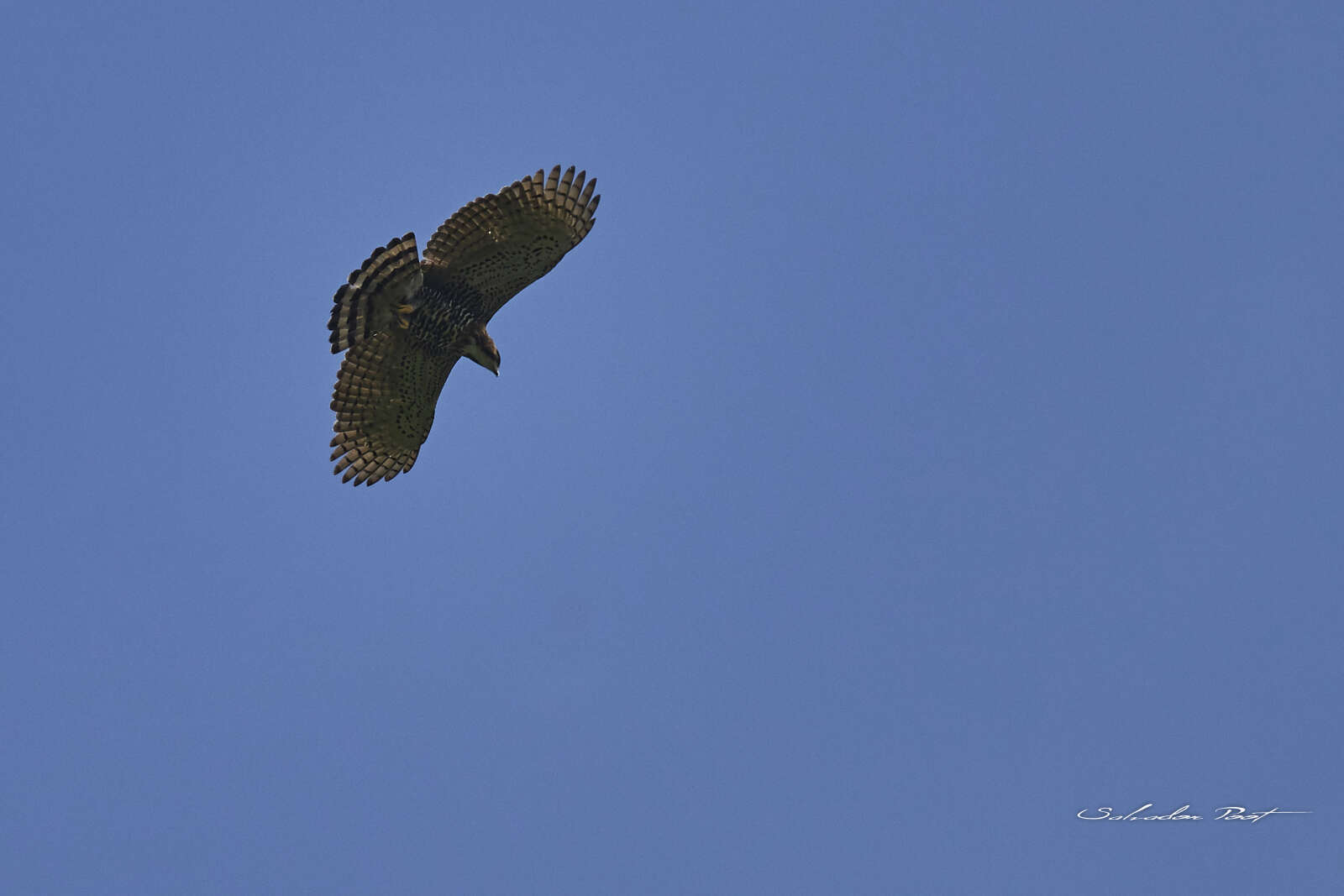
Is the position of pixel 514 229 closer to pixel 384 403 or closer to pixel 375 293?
pixel 375 293

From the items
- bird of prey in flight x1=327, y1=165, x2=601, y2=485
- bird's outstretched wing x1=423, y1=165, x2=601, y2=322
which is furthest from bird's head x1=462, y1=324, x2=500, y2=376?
bird's outstretched wing x1=423, y1=165, x2=601, y2=322

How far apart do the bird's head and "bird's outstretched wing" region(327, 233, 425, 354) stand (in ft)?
3.38

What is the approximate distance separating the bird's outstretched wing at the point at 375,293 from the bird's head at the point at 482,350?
1031 mm

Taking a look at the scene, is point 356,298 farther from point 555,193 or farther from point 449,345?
point 555,193

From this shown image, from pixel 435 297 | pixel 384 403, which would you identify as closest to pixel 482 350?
pixel 435 297

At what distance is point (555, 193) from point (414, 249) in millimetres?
1756

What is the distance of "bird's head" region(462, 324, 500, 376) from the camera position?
19.9 metres

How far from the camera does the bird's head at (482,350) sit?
19906 mm

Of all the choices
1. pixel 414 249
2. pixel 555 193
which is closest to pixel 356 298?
pixel 414 249

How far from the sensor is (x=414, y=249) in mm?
18734

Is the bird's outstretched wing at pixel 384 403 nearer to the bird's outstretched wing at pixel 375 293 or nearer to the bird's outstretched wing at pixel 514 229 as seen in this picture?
the bird's outstretched wing at pixel 375 293

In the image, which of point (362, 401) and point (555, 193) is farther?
point (362, 401)

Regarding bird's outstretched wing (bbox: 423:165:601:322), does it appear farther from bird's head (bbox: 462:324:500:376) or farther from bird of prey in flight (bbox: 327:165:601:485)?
bird's head (bbox: 462:324:500:376)

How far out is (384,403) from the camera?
20547 millimetres
